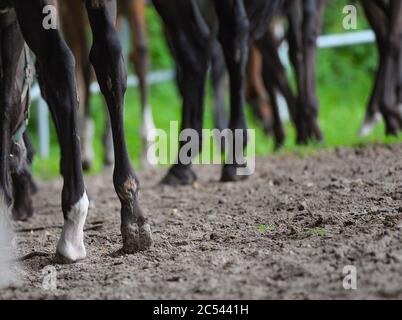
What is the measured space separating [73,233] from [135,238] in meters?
0.30

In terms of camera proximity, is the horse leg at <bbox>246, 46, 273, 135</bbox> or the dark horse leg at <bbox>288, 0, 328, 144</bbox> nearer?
the dark horse leg at <bbox>288, 0, 328, 144</bbox>

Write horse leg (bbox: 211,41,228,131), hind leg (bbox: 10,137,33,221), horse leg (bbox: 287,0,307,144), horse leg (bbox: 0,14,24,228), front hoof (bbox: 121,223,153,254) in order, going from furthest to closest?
horse leg (bbox: 211,41,228,131), horse leg (bbox: 287,0,307,144), hind leg (bbox: 10,137,33,221), horse leg (bbox: 0,14,24,228), front hoof (bbox: 121,223,153,254)

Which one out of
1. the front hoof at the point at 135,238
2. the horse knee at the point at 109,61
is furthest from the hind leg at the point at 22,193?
the front hoof at the point at 135,238

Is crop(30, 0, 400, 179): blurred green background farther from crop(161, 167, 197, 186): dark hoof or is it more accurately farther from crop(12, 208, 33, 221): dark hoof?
crop(12, 208, 33, 221): dark hoof

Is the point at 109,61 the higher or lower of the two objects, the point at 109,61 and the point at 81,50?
the lower

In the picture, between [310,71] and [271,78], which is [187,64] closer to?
[310,71]

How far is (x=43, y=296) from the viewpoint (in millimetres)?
3867

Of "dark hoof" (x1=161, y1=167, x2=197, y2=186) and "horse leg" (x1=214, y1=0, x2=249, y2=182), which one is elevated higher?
"horse leg" (x1=214, y1=0, x2=249, y2=182)

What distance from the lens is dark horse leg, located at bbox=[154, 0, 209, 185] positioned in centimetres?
714

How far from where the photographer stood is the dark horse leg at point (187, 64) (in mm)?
7141

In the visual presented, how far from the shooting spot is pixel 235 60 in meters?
7.19

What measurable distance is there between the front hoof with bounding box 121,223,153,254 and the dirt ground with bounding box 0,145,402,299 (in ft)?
0.20

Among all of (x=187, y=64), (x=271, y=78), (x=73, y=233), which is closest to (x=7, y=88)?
(x=73, y=233)

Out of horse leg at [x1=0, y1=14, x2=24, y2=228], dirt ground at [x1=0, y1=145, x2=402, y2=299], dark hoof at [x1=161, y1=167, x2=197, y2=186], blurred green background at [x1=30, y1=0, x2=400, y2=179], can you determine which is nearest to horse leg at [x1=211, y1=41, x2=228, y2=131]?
dark hoof at [x1=161, y1=167, x2=197, y2=186]
